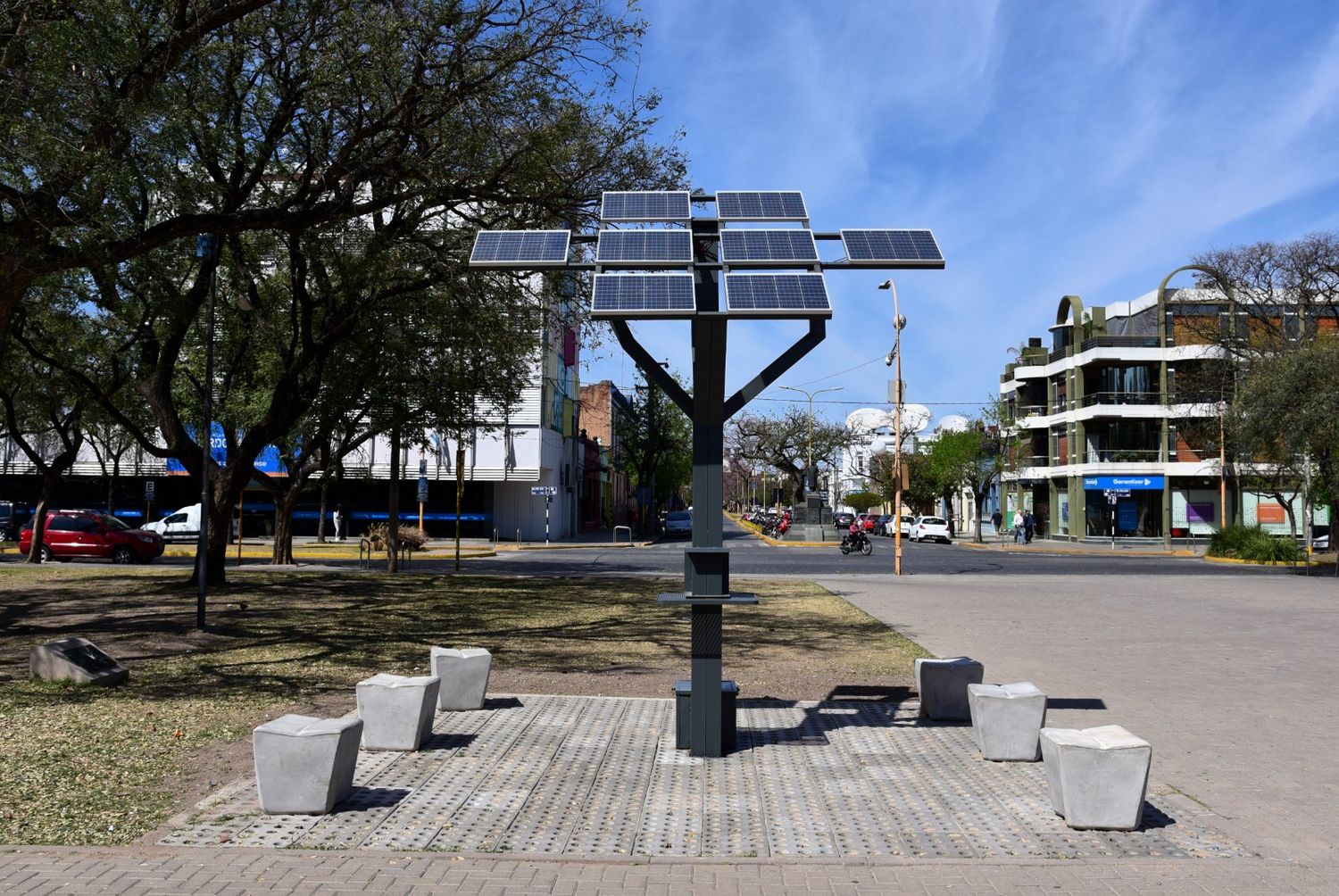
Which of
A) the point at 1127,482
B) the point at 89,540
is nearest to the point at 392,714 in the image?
the point at 89,540

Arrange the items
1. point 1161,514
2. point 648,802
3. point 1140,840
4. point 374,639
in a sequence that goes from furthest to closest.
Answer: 1. point 1161,514
2. point 374,639
3. point 648,802
4. point 1140,840

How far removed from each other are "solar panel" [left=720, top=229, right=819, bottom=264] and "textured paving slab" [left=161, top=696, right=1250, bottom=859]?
3.64m

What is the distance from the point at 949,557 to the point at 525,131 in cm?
2949

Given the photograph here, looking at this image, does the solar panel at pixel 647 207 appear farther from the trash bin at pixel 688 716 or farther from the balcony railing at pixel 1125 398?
the balcony railing at pixel 1125 398

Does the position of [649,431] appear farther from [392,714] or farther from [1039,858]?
[1039,858]

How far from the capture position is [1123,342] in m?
56.6

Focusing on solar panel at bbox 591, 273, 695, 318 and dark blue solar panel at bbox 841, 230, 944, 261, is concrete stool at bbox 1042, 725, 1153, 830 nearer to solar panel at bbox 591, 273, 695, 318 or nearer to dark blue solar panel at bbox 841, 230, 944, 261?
solar panel at bbox 591, 273, 695, 318

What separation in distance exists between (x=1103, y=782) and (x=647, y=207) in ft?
18.7

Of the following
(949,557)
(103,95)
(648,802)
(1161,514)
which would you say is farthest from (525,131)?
(1161,514)

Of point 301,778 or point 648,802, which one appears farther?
point 648,802

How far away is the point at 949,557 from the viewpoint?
4031 centimetres

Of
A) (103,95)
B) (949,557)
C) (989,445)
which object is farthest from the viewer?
(989,445)

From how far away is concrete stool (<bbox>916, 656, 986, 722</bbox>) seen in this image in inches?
354

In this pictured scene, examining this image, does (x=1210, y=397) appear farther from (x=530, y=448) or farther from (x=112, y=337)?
(x=112, y=337)
